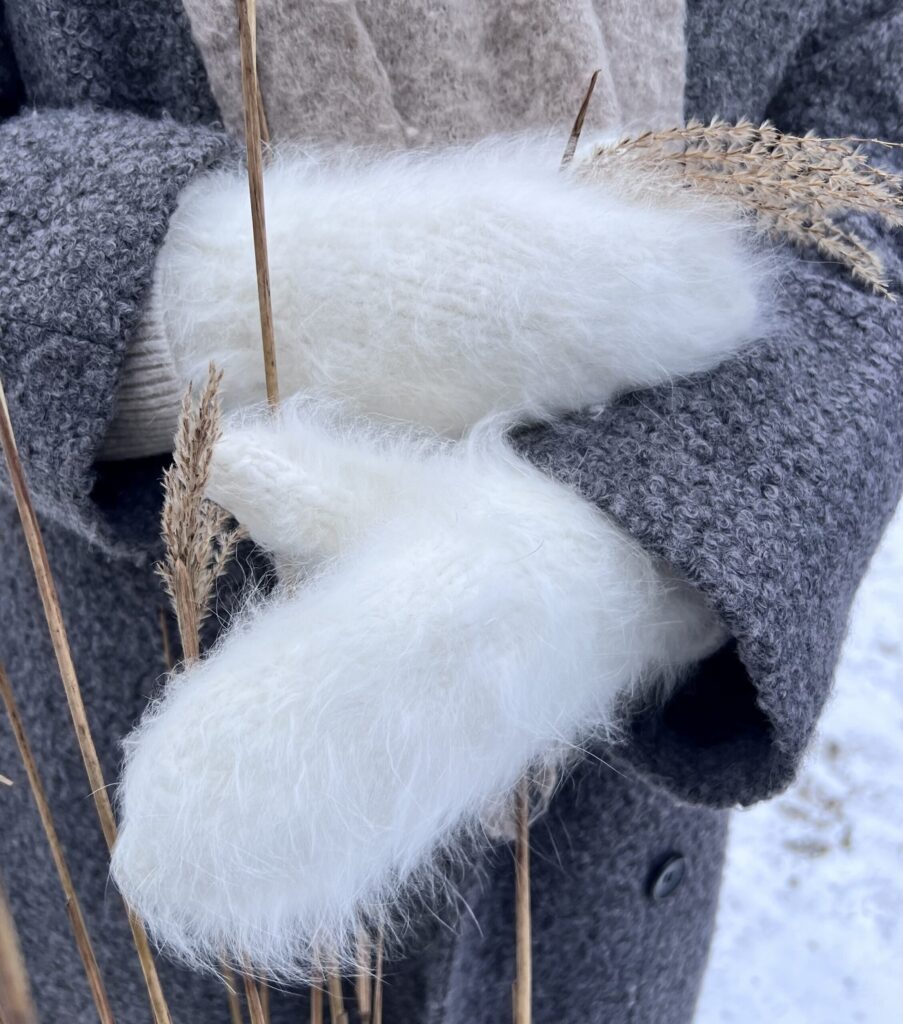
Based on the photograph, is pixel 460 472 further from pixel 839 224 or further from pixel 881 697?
pixel 881 697

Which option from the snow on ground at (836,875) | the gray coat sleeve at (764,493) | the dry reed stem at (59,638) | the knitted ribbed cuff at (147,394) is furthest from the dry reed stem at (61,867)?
the snow on ground at (836,875)

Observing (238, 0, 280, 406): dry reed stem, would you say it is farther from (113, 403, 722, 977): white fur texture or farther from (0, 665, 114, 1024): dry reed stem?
(0, 665, 114, 1024): dry reed stem

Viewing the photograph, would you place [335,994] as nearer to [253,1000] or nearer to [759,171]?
[253,1000]

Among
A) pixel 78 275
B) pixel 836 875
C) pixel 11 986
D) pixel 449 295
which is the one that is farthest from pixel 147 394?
pixel 836 875

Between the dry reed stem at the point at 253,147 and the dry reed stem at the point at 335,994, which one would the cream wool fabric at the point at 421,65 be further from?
the dry reed stem at the point at 335,994

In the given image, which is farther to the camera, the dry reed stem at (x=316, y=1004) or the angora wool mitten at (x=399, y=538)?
the dry reed stem at (x=316, y=1004)
